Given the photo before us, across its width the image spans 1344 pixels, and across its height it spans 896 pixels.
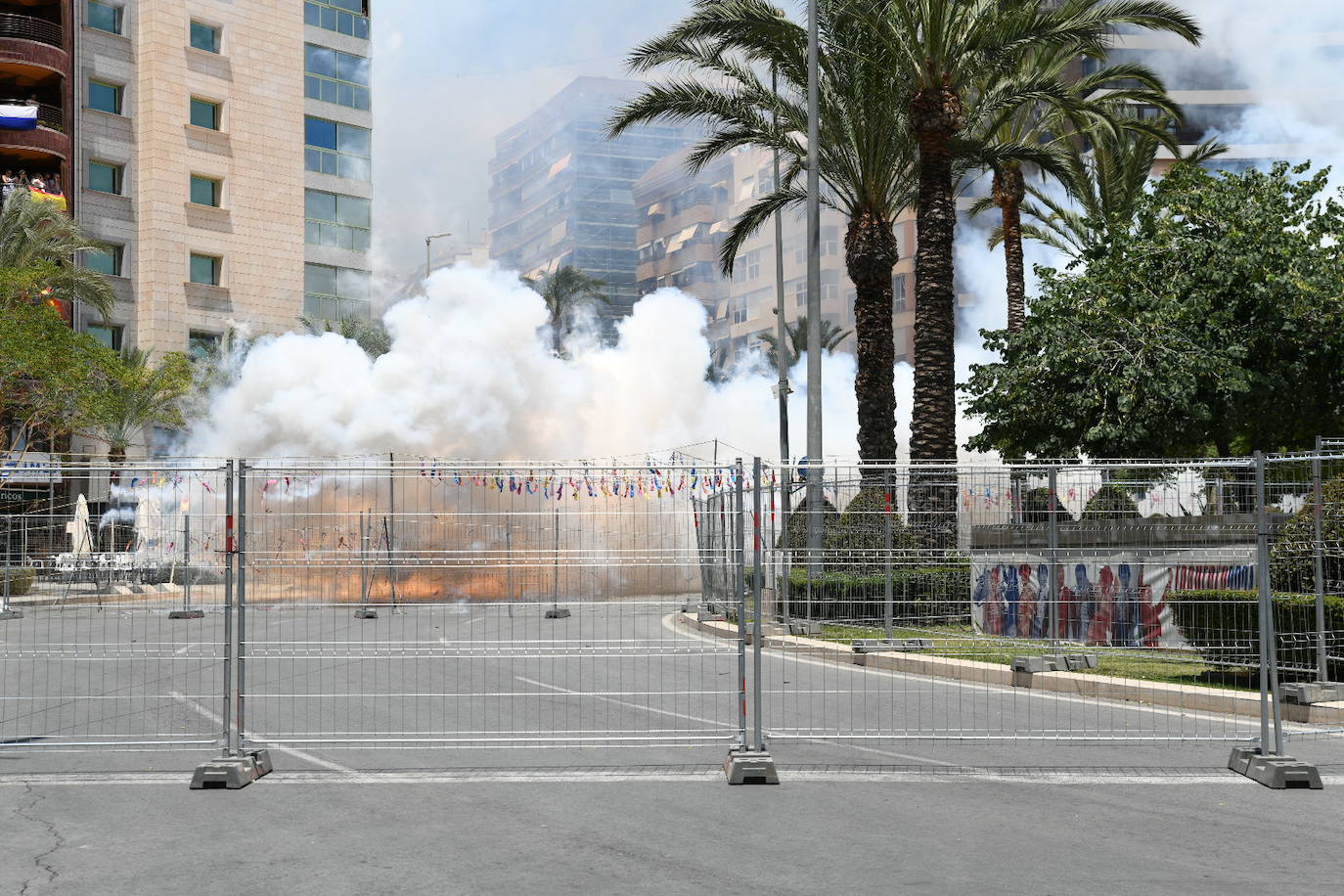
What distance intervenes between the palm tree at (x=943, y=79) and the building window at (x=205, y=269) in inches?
1536

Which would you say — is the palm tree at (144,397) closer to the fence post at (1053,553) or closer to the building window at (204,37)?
the building window at (204,37)

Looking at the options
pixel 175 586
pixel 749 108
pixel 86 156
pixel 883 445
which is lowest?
pixel 175 586

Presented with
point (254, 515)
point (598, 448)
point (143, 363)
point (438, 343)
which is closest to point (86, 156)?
point (143, 363)

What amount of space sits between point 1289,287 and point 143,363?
134ft

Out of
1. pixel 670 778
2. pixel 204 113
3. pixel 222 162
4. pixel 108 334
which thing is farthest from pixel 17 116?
pixel 670 778

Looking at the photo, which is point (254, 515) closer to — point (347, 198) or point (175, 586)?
point (175, 586)

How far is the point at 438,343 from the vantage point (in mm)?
42875

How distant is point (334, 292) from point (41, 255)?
20.9 metres

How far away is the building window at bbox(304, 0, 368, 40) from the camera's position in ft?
201

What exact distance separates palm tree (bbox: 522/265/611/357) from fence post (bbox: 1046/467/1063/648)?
5939 centimetres

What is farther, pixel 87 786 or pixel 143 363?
pixel 143 363

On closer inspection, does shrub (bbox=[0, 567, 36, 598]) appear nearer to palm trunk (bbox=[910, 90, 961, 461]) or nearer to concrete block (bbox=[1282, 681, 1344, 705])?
concrete block (bbox=[1282, 681, 1344, 705])

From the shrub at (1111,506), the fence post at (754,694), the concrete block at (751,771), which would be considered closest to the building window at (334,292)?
the shrub at (1111,506)

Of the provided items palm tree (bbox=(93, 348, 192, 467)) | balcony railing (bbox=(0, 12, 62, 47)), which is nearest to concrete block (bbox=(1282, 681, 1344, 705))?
palm tree (bbox=(93, 348, 192, 467))
